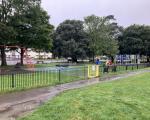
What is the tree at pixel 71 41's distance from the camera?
178 ft

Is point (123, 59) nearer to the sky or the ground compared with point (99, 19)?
nearer to the ground

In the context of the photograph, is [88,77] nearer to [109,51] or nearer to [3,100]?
[3,100]

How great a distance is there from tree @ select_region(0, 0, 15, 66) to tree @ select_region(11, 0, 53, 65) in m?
0.80

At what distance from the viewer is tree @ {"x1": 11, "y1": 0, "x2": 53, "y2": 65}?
36969 mm

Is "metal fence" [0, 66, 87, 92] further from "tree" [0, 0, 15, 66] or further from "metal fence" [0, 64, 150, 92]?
"tree" [0, 0, 15, 66]

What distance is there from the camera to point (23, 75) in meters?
17.9

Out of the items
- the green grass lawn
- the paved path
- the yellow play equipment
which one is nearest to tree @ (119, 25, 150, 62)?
the yellow play equipment

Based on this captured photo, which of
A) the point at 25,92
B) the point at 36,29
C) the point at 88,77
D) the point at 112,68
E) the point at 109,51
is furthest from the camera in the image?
the point at 109,51

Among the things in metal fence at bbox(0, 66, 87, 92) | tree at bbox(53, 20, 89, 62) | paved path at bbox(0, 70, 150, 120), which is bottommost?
paved path at bbox(0, 70, 150, 120)

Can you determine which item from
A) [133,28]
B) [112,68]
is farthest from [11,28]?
[133,28]

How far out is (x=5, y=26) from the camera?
34.5m

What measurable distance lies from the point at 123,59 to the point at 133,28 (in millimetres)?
12440

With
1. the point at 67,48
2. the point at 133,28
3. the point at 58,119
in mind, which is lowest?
the point at 58,119

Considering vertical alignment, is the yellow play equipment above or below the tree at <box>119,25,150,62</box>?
below
